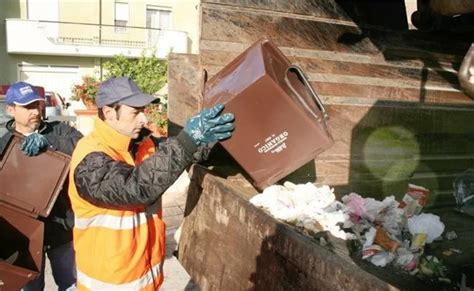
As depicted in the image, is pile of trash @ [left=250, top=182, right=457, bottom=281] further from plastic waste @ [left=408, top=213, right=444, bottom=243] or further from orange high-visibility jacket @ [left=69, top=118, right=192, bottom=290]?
orange high-visibility jacket @ [left=69, top=118, right=192, bottom=290]

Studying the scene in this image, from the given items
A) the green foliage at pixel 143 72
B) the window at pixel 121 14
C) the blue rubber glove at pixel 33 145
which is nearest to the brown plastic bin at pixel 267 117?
the blue rubber glove at pixel 33 145

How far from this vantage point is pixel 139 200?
1736mm

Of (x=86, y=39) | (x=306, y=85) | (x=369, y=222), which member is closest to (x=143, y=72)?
(x=86, y=39)

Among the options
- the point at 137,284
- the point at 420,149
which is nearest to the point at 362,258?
the point at 137,284

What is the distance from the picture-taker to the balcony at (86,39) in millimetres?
16453

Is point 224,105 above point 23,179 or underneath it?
above

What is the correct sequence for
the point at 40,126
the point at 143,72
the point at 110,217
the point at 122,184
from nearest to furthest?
1. the point at 122,184
2. the point at 110,217
3. the point at 40,126
4. the point at 143,72

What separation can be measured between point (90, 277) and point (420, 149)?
2463 millimetres

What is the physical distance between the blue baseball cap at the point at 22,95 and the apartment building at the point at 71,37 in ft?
47.5

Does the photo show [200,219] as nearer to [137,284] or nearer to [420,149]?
[137,284]

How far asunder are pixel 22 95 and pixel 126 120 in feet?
3.16

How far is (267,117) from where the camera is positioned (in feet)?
6.77

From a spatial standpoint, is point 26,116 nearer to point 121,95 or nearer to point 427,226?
point 121,95

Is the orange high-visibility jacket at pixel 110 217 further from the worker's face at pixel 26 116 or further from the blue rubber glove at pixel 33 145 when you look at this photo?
the worker's face at pixel 26 116
